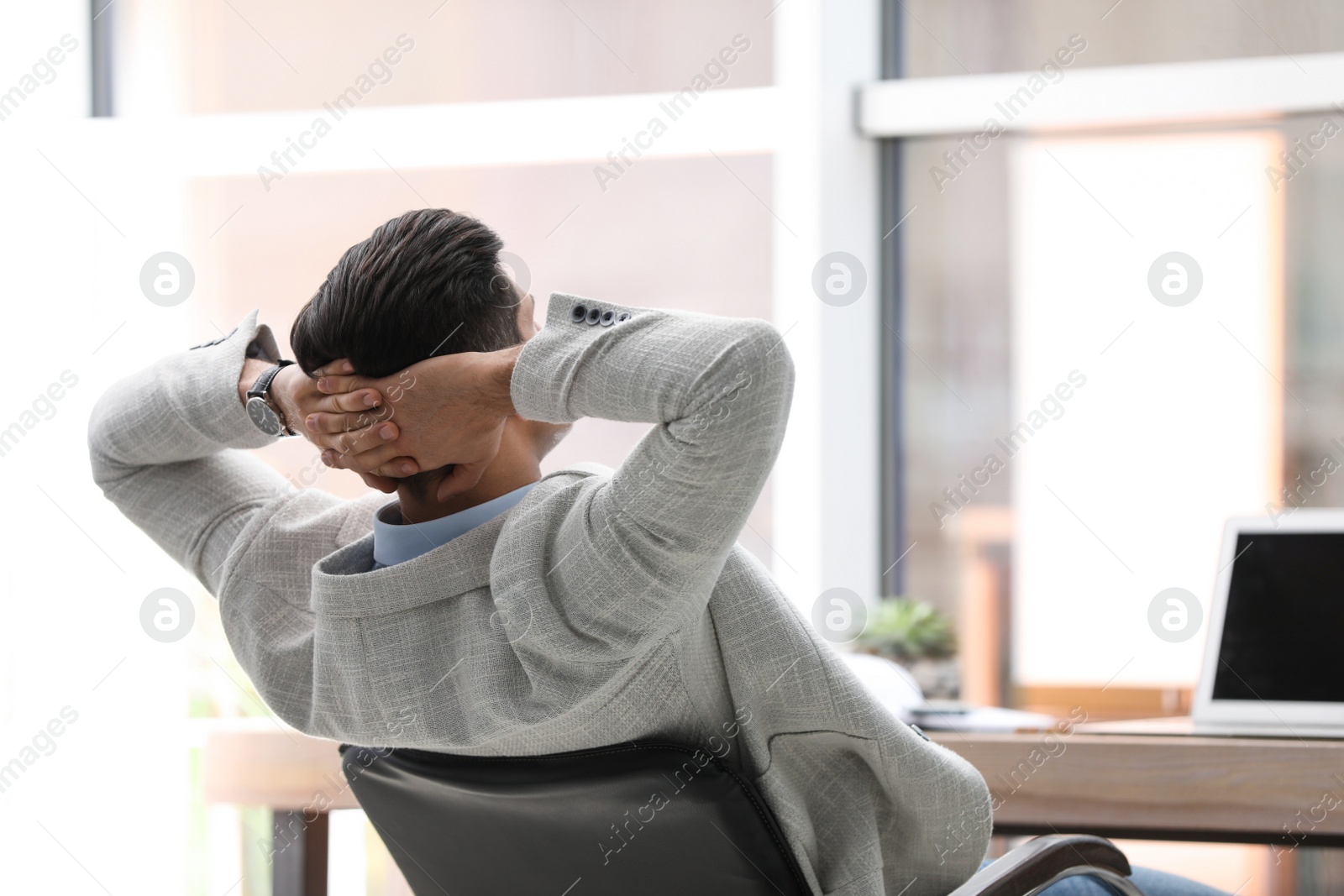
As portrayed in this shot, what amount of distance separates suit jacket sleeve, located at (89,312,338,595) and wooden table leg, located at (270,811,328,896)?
1.08 metres

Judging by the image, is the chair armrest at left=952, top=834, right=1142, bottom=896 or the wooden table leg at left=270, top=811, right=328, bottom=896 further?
the wooden table leg at left=270, top=811, right=328, bottom=896

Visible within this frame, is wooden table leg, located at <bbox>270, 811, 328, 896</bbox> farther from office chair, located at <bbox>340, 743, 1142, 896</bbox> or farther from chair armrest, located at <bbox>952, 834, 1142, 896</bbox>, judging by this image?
chair armrest, located at <bbox>952, 834, 1142, 896</bbox>

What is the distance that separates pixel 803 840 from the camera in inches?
33.5

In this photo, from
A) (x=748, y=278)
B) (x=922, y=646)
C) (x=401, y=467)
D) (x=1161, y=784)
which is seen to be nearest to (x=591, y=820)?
(x=401, y=467)

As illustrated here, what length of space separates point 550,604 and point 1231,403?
8.93 ft

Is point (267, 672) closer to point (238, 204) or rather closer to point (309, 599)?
point (309, 599)

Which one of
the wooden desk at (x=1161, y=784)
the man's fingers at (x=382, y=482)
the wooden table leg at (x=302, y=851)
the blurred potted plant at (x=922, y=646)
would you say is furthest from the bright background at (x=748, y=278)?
the man's fingers at (x=382, y=482)

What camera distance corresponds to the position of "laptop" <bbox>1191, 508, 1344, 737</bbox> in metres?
1.78

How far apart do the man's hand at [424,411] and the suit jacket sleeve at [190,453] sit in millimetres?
208

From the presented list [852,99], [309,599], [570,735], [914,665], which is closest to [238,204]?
[852,99]

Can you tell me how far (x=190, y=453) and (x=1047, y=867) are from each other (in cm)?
86

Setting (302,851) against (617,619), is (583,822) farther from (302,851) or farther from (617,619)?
(302,851)

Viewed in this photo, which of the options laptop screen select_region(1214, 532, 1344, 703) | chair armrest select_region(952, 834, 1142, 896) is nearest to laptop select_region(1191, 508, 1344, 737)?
laptop screen select_region(1214, 532, 1344, 703)

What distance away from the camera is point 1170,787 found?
5.09ft
